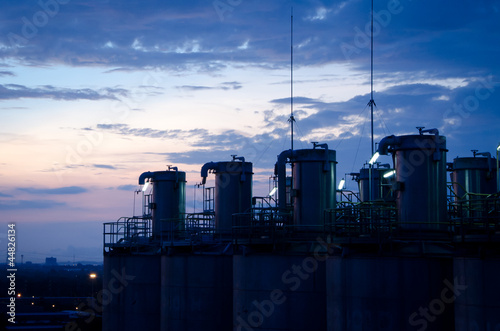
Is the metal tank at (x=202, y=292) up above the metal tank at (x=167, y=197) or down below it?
below

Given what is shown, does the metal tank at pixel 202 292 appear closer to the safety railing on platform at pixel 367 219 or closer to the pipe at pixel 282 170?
the pipe at pixel 282 170

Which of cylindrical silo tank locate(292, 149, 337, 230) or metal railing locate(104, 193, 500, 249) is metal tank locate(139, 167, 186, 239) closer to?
metal railing locate(104, 193, 500, 249)

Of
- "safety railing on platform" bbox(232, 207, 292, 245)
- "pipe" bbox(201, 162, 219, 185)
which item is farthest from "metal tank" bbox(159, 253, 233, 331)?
"pipe" bbox(201, 162, 219, 185)

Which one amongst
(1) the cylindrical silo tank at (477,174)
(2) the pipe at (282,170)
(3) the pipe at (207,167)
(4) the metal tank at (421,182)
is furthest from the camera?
(3) the pipe at (207,167)

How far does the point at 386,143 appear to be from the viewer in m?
20.8

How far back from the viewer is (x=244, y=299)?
23297mm

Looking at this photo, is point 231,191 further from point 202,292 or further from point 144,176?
point 144,176

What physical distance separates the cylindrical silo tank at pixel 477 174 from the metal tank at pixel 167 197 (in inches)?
549

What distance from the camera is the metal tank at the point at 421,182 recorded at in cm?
2022

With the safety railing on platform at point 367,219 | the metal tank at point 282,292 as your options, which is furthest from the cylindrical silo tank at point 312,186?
the metal tank at point 282,292

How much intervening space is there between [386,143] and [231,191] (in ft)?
35.9

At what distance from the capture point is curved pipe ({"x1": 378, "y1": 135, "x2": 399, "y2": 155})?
20.7 meters

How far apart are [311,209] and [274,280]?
3.47 m

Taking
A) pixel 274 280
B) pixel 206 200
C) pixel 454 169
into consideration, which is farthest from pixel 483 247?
pixel 206 200
